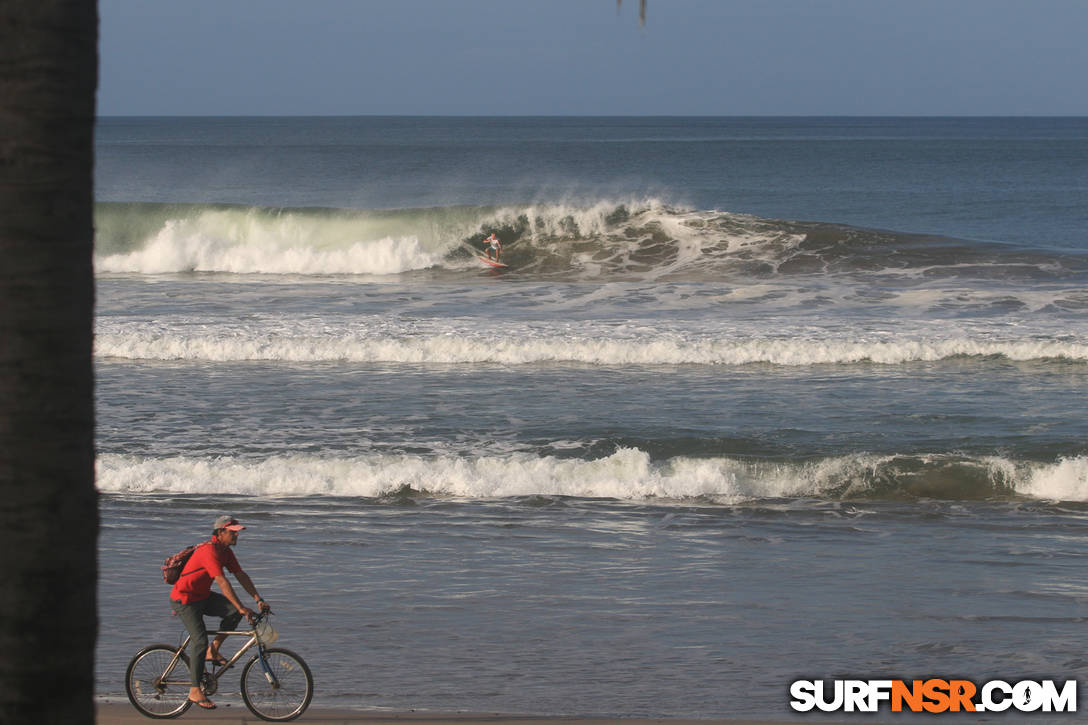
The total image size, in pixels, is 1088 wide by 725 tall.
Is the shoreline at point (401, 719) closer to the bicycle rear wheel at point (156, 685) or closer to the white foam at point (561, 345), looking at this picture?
the bicycle rear wheel at point (156, 685)

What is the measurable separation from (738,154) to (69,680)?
100831 millimetres

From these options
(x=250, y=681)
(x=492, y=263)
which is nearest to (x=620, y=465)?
(x=250, y=681)

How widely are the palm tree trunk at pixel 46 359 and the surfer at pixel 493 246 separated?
3035 centimetres

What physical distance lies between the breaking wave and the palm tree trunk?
26669mm

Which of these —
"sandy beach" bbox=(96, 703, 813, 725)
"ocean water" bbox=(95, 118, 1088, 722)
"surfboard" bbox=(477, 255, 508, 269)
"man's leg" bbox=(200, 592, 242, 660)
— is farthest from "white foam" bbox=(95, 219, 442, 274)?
"sandy beach" bbox=(96, 703, 813, 725)

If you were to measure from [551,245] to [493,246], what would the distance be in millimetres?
1756

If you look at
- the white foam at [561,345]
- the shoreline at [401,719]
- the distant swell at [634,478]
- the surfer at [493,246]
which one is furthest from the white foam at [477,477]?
the surfer at [493,246]

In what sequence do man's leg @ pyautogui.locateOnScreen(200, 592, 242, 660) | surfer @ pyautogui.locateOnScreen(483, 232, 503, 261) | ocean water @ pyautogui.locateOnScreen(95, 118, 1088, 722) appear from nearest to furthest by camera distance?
man's leg @ pyautogui.locateOnScreen(200, 592, 242, 660), ocean water @ pyautogui.locateOnScreen(95, 118, 1088, 722), surfer @ pyautogui.locateOnScreen(483, 232, 503, 261)

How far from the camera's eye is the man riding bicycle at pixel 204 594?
→ 6.49 metres

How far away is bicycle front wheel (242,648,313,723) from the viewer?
251 inches

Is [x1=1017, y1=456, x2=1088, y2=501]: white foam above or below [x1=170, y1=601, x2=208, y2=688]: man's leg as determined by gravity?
above

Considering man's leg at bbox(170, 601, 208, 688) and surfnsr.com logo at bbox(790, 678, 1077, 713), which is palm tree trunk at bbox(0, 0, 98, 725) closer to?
man's leg at bbox(170, 601, 208, 688)

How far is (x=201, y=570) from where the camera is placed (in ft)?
21.5

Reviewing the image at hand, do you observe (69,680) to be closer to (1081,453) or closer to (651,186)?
(1081,453)
